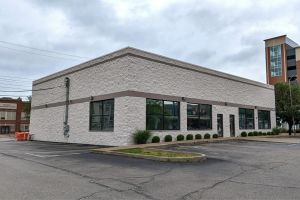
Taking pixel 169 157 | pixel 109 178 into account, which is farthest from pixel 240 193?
pixel 169 157

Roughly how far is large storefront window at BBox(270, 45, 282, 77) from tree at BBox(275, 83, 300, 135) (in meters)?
46.3

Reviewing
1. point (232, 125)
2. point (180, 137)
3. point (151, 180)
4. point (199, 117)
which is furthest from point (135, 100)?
point (232, 125)

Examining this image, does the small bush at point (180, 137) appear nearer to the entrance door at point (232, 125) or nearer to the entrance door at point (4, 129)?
the entrance door at point (232, 125)

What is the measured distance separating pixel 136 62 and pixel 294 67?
78171 millimetres

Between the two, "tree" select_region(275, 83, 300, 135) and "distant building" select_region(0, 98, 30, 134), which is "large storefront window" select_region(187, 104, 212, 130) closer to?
"tree" select_region(275, 83, 300, 135)

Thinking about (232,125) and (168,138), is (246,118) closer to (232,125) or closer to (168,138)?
(232,125)

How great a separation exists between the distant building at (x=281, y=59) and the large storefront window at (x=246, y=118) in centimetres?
5626

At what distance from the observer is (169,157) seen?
12.8 metres

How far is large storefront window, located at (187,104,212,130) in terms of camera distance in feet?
86.6

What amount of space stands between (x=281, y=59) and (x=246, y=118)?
60941 millimetres

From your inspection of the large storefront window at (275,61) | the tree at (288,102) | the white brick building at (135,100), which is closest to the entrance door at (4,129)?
the white brick building at (135,100)

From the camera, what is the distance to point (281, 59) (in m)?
86.9

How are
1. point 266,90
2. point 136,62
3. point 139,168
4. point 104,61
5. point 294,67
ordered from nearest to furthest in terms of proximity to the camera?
point 139,168
point 136,62
point 104,61
point 266,90
point 294,67

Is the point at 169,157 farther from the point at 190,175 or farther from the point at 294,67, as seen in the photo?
the point at 294,67
